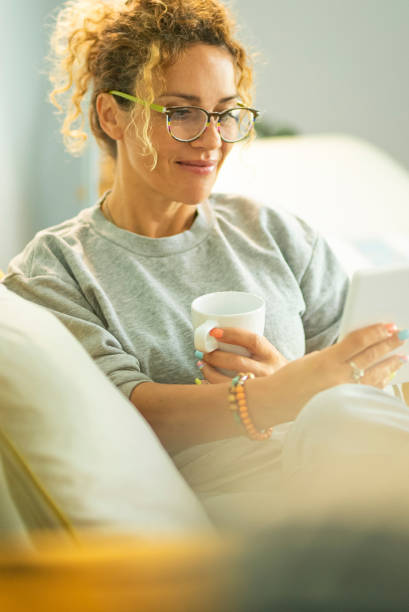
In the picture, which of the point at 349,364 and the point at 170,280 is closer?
the point at 349,364

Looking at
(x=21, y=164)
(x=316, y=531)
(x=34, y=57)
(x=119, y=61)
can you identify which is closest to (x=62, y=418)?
(x=316, y=531)

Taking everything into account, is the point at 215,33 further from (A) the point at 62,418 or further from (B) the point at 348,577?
(B) the point at 348,577

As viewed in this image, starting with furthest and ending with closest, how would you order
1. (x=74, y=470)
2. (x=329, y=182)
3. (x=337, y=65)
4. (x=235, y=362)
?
1. (x=337, y=65)
2. (x=329, y=182)
3. (x=235, y=362)
4. (x=74, y=470)

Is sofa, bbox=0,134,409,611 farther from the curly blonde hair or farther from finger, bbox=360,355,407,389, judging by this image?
the curly blonde hair

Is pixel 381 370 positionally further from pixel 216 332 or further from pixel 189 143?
pixel 189 143

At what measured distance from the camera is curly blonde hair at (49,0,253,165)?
1088mm

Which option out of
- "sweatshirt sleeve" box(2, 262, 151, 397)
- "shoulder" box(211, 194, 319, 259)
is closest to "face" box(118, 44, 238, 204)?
"shoulder" box(211, 194, 319, 259)

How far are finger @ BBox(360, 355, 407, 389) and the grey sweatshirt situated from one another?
264mm

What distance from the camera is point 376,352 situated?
87cm

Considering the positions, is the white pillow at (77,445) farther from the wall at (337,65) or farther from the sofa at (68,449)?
the wall at (337,65)

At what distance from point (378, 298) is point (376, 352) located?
0.08 meters

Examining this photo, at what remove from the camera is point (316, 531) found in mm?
576

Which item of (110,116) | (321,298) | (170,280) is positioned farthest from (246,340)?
(110,116)

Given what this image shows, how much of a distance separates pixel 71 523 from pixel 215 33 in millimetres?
862
